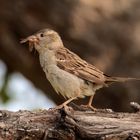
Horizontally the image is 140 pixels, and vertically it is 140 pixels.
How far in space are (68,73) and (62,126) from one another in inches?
50.5

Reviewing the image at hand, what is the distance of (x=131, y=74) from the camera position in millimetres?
14844

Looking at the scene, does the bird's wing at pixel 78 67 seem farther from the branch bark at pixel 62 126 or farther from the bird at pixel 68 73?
the branch bark at pixel 62 126

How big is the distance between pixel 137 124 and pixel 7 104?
4126 mm

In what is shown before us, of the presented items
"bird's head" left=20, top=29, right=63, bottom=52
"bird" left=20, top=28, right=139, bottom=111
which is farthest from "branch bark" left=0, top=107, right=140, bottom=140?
"bird's head" left=20, top=29, right=63, bottom=52

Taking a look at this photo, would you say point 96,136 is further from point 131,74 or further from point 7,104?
point 131,74

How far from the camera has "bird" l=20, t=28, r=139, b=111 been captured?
34.1 ft

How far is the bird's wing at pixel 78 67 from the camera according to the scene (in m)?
10.4

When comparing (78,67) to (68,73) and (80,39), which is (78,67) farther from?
(80,39)

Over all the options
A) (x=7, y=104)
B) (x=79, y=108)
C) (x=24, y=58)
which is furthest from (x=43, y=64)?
(x=24, y=58)

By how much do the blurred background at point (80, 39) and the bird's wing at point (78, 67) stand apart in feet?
10.0

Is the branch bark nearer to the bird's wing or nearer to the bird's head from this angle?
the bird's wing

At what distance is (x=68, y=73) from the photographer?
10.6 m

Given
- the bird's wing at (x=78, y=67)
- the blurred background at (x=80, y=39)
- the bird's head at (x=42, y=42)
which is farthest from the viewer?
the blurred background at (x=80, y=39)

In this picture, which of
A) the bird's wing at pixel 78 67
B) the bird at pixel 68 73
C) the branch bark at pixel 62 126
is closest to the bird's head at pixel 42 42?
the bird at pixel 68 73
